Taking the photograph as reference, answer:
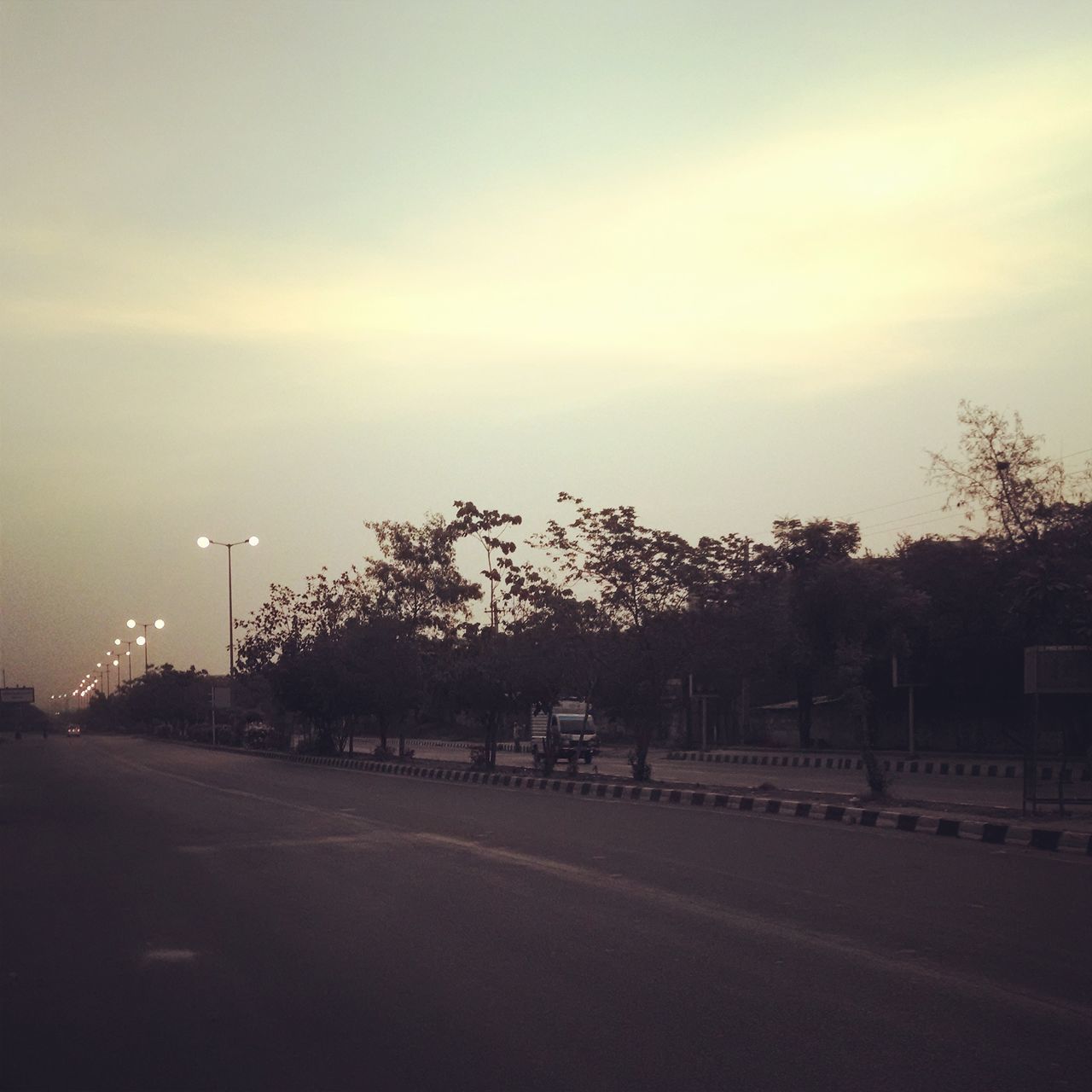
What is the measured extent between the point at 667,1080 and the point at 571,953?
2.87m

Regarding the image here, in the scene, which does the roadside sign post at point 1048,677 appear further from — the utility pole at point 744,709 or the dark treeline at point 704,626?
the utility pole at point 744,709

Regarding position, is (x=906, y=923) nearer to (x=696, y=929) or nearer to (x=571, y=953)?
(x=696, y=929)

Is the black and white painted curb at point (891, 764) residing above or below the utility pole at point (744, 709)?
below

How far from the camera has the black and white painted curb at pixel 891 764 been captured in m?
30.8

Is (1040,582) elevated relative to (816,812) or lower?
elevated

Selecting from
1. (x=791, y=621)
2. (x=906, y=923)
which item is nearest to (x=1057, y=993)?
(x=906, y=923)

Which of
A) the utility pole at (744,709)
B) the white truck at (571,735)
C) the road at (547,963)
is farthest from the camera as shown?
the utility pole at (744,709)

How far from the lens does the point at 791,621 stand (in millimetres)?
22984

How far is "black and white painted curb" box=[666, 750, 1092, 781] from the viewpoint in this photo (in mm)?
30811

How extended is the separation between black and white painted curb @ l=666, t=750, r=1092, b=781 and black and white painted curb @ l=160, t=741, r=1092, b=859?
2272mm

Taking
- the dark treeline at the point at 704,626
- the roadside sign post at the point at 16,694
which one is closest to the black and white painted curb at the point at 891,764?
the dark treeline at the point at 704,626

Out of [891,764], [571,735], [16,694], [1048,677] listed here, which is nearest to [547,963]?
[1048,677]

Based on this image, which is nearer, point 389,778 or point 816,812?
point 816,812

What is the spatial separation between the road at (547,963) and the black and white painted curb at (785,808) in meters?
0.78
